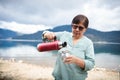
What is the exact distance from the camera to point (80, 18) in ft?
6.51

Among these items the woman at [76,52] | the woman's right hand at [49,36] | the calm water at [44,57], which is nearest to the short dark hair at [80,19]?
the woman at [76,52]

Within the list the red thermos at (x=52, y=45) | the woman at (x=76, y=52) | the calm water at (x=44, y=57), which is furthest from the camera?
the calm water at (x=44, y=57)

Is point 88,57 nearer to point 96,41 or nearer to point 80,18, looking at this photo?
point 80,18

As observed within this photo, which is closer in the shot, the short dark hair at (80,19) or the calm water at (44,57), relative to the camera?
the short dark hair at (80,19)

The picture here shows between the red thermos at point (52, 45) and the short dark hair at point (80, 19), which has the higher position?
the short dark hair at point (80, 19)

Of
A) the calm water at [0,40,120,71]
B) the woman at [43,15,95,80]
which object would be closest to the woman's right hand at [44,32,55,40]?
the woman at [43,15,95,80]

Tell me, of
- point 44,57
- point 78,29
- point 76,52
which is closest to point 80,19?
point 78,29

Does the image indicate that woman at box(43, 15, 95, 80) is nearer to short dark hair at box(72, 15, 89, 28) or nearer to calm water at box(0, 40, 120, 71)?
short dark hair at box(72, 15, 89, 28)

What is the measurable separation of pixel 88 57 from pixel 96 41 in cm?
7063

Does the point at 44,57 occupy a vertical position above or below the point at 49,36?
below

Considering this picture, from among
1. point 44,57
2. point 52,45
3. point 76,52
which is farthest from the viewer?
point 44,57

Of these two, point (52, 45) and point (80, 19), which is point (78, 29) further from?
point (52, 45)

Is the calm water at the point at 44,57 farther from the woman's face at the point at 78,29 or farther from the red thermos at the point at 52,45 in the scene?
the red thermos at the point at 52,45

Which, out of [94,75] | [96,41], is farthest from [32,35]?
[94,75]
